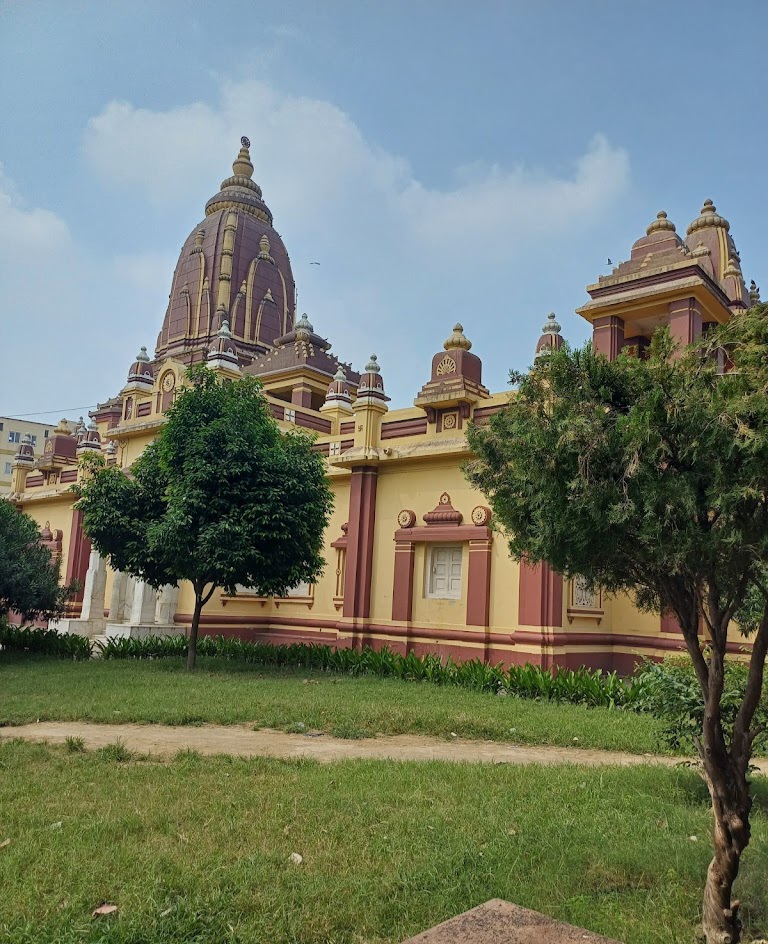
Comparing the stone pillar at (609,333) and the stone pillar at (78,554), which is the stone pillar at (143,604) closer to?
the stone pillar at (78,554)

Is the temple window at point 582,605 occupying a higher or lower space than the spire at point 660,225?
lower

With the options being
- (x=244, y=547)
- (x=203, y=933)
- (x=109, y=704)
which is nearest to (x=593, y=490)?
(x=203, y=933)

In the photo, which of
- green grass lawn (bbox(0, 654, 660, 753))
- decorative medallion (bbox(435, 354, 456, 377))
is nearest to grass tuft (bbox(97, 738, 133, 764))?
green grass lawn (bbox(0, 654, 660, 753))

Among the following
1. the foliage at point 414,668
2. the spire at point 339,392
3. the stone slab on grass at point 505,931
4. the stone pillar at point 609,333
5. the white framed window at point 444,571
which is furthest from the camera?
the spire at point 339,392

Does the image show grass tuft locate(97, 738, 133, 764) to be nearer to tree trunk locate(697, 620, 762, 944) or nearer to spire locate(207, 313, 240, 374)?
tree trunk locate(697, 620, 762, 944)

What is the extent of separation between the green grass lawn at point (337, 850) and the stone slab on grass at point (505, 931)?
2.64ft

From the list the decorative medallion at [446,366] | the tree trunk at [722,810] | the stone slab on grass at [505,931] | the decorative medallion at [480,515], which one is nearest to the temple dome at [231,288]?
the decorative medallion at [446,366]

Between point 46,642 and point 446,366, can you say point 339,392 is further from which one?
point 46,642

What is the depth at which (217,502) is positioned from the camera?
13.0m

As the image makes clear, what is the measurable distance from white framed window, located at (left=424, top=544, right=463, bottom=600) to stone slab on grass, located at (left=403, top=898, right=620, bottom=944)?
441 inches

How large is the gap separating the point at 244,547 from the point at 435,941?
1026 centimetres

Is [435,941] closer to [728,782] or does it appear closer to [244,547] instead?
[728,782]

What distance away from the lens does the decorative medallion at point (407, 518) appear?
14.8 metres

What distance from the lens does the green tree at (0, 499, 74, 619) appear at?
1645cm
